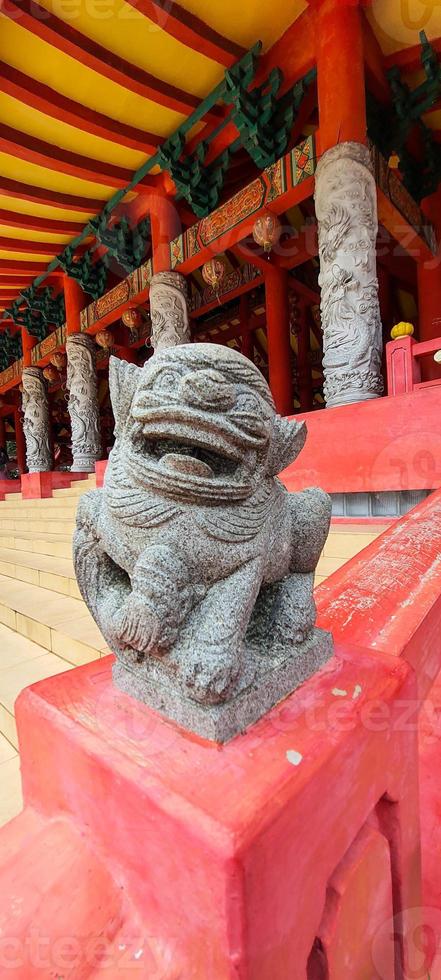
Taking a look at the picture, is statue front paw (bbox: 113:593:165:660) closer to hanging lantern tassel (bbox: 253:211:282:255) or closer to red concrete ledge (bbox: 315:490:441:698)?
red concrete ledge (bbox: 315:490:441:698)

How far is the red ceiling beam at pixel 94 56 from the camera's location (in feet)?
10.7

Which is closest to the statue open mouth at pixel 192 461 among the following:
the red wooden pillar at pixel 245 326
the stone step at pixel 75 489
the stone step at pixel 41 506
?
the stone step at pixel 41 506

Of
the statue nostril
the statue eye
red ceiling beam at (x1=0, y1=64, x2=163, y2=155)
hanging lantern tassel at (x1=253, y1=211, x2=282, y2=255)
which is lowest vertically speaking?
the statue nostril

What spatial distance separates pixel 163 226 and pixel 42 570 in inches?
184

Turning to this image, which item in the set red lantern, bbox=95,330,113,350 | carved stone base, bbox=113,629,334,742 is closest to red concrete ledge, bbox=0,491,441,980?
carved stone base, bbox=113,629,334,742

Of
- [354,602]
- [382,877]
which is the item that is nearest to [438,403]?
[354,602]

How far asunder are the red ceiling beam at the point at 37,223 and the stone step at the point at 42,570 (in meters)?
4.36

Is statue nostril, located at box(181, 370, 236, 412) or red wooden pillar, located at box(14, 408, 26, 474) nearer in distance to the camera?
statue nostril, located at box(181, 370, 236, 412)

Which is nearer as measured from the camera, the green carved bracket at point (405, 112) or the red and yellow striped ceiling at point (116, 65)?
the red and yellow striped ceiling at point (116, 65)

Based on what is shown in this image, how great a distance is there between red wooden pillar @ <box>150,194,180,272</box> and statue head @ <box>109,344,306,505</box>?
5.63 meters

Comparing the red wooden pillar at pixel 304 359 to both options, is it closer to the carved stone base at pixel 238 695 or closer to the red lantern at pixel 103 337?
the red lantern at pixel 103 337

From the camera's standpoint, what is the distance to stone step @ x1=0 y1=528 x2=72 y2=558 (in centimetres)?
388

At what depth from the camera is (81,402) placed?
7547mm

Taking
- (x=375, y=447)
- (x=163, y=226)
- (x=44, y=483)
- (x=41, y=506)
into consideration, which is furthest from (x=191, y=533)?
(x=44, y=483)
